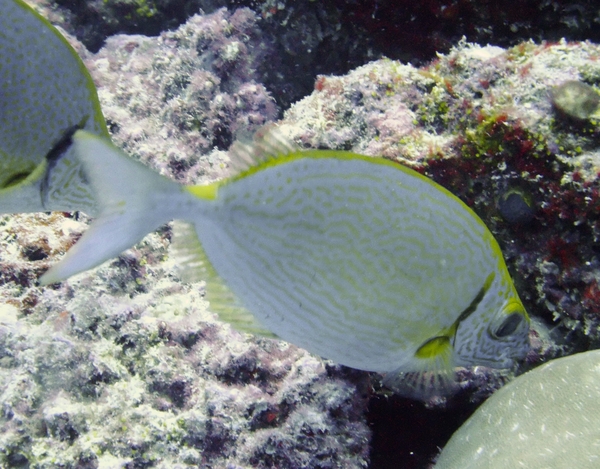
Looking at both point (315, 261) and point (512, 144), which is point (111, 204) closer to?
point (315, 261)

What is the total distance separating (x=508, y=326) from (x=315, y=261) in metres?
0.93

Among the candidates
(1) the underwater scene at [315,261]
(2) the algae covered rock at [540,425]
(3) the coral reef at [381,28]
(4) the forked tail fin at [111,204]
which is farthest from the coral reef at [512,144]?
(4) the forked tail fin at [111,204]

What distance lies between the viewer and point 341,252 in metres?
1.47

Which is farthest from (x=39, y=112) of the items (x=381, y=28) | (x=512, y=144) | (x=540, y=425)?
(x=381, y=28)

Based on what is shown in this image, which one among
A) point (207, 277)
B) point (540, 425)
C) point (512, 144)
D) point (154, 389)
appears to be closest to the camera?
point (207, 277)

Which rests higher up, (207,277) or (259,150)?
(259,150)

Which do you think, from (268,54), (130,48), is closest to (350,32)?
(268,54)

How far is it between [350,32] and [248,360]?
4246 mm

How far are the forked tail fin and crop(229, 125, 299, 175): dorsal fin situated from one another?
0.28 m

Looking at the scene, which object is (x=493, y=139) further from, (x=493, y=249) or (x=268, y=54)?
(x=268, y=54)

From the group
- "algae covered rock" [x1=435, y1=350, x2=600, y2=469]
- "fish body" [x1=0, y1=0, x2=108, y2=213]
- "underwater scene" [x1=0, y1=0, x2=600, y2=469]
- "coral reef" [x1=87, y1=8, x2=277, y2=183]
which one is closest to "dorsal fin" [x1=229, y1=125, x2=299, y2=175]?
Result: "underwater scene" [x1=0, y1=0, x2=600, y2=469]

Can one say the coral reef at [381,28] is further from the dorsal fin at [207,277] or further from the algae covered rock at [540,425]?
the dorsal fin at [207,277]

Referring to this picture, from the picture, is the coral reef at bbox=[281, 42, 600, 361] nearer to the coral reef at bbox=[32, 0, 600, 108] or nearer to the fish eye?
the coral reef at bbox=[32, 0, 600, 108]

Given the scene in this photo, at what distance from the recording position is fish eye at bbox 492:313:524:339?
1731mm
